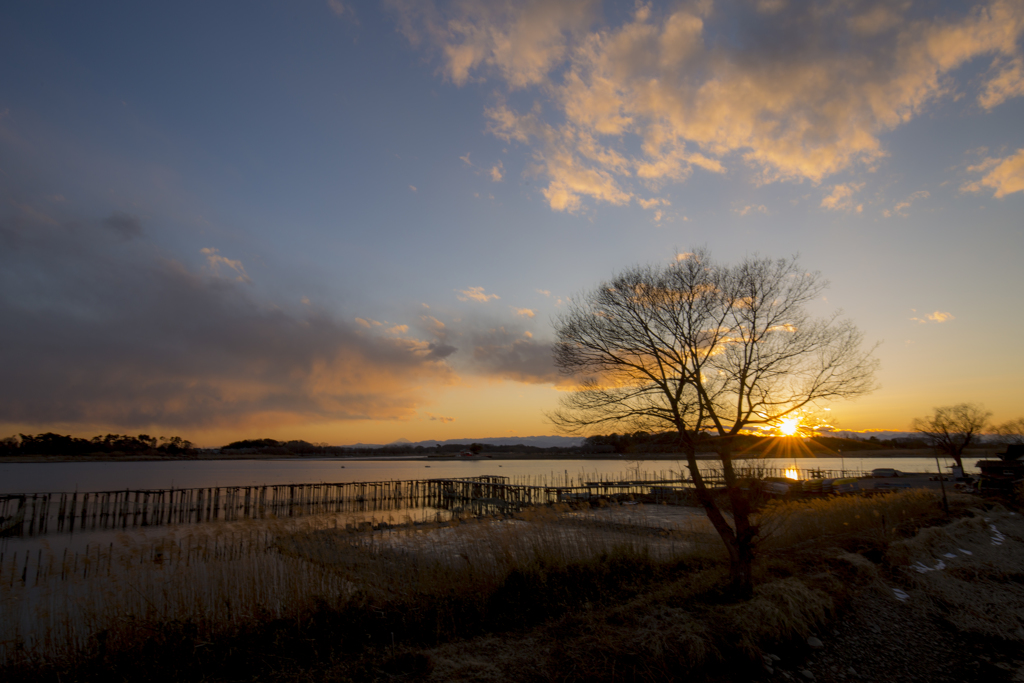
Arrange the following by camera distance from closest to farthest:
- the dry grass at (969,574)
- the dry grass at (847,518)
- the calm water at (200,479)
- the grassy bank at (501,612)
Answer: the grassy bank at (501,612) → the dry grass at (969,574) → the dry grass at (847,518) → the calm water at (200,479)

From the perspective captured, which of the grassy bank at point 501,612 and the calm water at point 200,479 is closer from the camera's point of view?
the grassy bank at point 501,612

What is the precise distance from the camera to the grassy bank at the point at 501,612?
5.62m

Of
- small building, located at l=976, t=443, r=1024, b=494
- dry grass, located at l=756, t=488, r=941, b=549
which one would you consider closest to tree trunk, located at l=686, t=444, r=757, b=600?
dry grass, located at l=756, t=488, r=941, b=549

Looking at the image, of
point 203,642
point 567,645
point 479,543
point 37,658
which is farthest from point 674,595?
point 37,658

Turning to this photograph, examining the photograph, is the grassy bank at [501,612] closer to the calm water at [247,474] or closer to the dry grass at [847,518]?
the dry grass at [847,518]

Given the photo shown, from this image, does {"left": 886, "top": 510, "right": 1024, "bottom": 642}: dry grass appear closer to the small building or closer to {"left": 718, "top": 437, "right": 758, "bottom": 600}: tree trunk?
{"left": 718, "top": 437, "right": 758, "bottom": 600}: tree trunk

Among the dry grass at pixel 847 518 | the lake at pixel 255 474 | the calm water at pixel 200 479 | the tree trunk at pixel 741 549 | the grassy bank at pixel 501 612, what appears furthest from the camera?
the lake at pixel 255 474

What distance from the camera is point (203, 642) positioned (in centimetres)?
592

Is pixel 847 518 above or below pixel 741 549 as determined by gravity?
below

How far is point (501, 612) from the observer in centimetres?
771

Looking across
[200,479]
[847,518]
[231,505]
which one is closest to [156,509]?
[231,505]

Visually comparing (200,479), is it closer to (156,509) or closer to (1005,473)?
(156,509)

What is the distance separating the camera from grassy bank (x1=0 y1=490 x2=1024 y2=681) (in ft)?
18.4

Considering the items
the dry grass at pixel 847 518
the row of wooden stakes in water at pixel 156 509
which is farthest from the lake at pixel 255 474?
the row of wooden stakes in water at pixel 156 509
